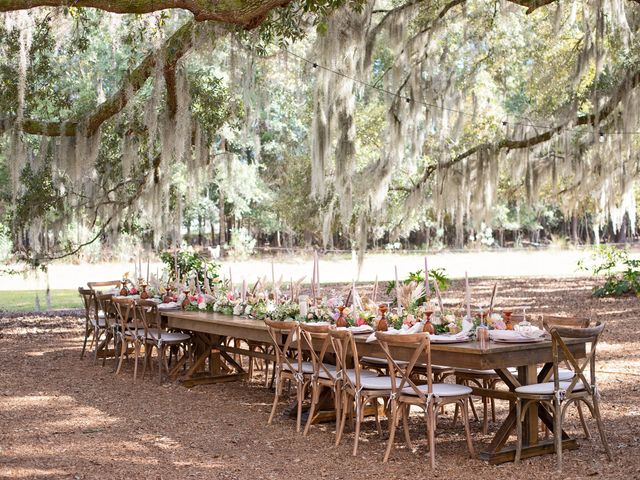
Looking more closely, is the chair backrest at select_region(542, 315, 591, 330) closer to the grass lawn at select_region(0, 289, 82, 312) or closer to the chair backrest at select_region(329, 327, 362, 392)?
the chair backrest at select_region(329, 327, 362, 392)

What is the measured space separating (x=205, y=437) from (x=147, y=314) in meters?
2.84

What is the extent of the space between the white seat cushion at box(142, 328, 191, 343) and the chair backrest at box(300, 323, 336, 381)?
240cm

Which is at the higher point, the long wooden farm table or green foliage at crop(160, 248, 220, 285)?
green foliage at crop(160, 248, 220, 285)

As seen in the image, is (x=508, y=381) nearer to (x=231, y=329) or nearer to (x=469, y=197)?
(x=231, y=329)

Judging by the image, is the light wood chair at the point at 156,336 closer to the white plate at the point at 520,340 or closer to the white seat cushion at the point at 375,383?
the white seat cushion at the point at 375,383

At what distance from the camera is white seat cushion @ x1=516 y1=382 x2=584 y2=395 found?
15.7 ft

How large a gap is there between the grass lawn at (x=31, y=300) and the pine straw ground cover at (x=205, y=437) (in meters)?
8.47

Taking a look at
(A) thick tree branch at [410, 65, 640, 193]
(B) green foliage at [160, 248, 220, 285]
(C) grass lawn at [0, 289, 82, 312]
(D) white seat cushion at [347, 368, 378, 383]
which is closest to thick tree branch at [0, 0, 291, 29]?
(D) white seat cushion at [347, 368, 378, 383]

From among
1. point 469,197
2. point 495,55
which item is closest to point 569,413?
point 469,197

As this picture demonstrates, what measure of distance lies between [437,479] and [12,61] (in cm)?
744

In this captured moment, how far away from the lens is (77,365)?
904 centimetres

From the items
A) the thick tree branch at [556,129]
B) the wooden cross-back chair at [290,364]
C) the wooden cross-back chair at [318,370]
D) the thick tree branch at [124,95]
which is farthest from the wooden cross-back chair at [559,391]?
the thick tree branch at [556,129]

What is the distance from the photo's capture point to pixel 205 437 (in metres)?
5.62

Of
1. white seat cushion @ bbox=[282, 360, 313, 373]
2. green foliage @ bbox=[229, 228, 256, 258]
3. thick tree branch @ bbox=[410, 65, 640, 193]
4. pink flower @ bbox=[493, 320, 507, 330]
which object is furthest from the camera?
green foliage @ bbox=[229, 228, 256, 258]
